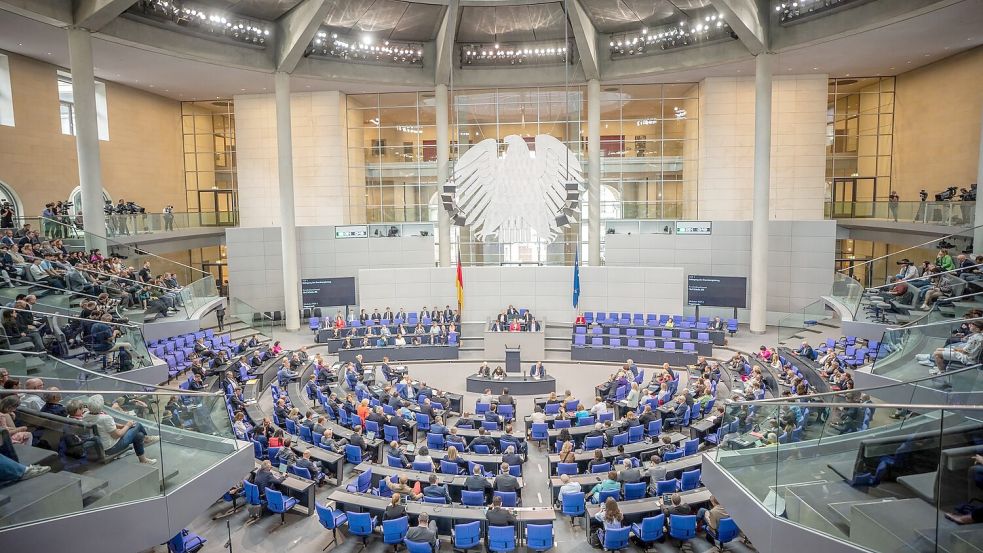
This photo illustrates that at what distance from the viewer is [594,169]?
81.4ft

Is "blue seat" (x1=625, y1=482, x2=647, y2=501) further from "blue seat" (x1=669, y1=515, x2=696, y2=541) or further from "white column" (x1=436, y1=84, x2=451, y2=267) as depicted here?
"white column" (x1=436, y1=84, x2=451, y2=267)

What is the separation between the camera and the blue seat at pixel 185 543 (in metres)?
8.25

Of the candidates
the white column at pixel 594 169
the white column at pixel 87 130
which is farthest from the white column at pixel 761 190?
the white column at pixel 87 130

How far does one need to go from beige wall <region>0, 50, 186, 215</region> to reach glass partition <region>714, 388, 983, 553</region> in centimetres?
2349

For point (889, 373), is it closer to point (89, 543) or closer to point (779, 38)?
point (89, 543)

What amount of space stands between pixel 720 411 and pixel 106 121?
2533 centimetres

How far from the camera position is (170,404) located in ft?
22.0

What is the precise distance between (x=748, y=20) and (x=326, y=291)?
741 inches

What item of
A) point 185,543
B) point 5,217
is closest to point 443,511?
point 185,543

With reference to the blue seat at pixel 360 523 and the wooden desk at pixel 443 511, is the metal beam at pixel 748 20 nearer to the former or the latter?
the wooden desk at pixel 443 511

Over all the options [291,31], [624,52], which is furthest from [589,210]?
[291,31]

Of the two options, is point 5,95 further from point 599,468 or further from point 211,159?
point 599,468

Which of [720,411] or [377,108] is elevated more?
[377,108]

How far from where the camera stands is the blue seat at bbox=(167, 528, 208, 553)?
27.1ft
